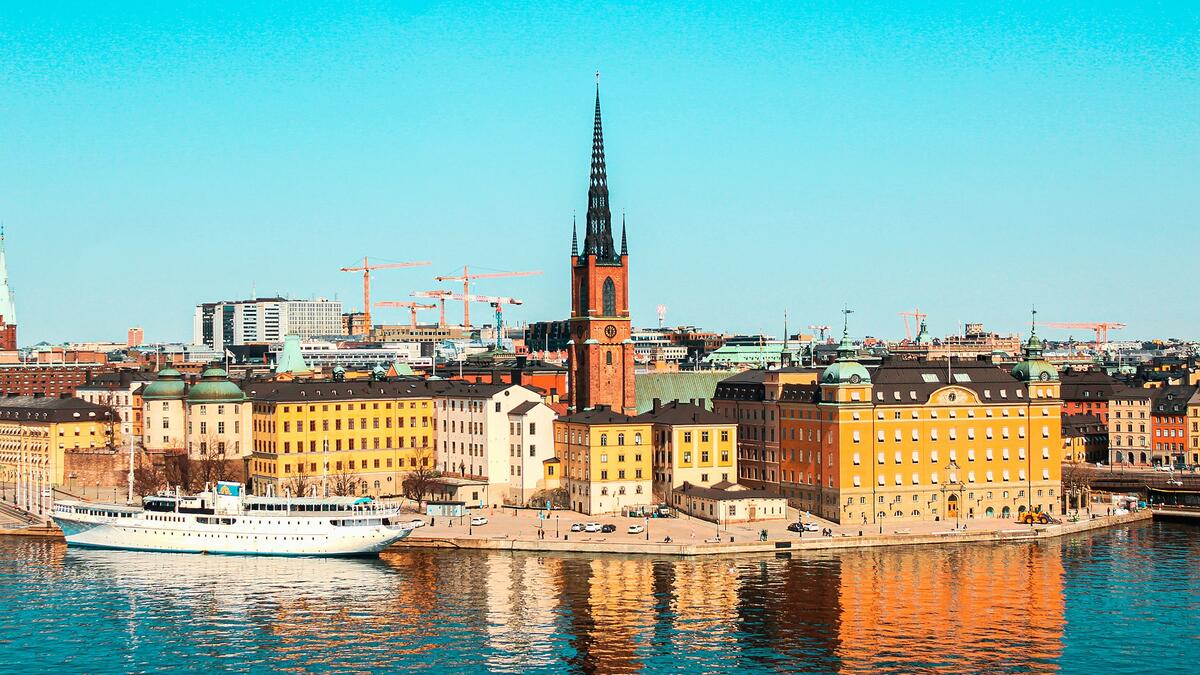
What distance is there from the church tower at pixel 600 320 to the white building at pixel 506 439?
7.92m

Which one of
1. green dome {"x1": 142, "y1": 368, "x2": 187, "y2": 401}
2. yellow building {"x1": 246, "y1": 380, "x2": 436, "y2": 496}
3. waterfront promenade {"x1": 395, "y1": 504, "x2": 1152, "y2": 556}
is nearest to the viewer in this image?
waterfront promenade {"x1": 395, "y1": 504, "x2": 1152, "y2": 556}

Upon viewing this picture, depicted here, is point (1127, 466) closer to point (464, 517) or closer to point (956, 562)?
point (956, 562)

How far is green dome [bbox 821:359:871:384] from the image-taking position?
123312 millimetres

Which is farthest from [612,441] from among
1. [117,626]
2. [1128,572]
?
[117,626]

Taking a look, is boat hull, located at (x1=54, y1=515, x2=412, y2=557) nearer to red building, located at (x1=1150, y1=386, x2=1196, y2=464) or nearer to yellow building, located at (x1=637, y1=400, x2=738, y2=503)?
yellow building, located at (x1=637, y1=400, x2=738, y2=503)

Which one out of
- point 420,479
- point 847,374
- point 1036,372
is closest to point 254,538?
point 420,479

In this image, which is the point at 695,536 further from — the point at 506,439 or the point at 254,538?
the point at 254,538

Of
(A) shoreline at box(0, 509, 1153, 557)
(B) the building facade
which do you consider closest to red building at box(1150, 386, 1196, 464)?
(B) the building facade

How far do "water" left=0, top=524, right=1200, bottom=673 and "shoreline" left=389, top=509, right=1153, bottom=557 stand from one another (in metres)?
1.65

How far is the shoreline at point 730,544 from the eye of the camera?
112438mm

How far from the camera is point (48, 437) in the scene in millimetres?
153500

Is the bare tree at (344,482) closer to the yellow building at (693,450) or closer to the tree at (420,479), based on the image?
the tree at (420,479)

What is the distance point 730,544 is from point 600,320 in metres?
37.3

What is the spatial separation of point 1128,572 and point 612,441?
40.8 metres
